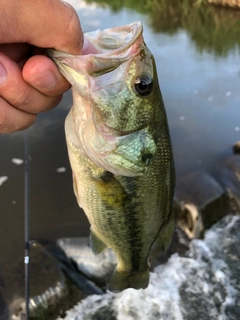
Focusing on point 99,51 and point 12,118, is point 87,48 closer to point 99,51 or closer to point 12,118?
point 99,51

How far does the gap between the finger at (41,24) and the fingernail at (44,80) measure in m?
0.09

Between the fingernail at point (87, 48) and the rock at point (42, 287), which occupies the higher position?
the fingernail at point (87, 48)

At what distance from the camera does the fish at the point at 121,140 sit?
1252 millimetres

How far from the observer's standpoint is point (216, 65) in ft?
27.8

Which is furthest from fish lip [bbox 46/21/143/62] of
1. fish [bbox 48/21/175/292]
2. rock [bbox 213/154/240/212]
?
rock [bbox 213/154/240/212]

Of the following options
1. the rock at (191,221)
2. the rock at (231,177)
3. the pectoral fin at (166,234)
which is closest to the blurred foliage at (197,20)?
the rock at (231,177)

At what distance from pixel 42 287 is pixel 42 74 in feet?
8.30

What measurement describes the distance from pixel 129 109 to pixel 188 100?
18.0ft

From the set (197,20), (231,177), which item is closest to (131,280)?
(231,177)

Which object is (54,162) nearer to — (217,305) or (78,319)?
(78,319)

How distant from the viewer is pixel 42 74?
1165 mm

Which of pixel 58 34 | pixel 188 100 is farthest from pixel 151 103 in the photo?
pixel 188 100

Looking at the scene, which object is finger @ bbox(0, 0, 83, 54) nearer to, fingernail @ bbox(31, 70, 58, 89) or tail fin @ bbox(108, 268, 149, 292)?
fingernail @ bbox(31, 70, 58, 89)

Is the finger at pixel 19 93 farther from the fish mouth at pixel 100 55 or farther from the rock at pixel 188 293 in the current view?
the rock at pixel 188 293
